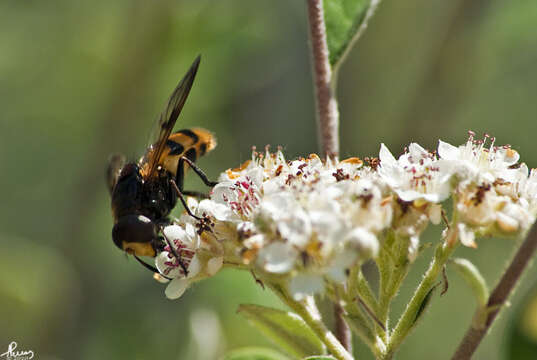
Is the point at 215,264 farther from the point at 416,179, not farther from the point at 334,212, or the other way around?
the point at 416,179

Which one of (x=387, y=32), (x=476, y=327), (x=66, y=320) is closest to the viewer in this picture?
(x=476, y=327)

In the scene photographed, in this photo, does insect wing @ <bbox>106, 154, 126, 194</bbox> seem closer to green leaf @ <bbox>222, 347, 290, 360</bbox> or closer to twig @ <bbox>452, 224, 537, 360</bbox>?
green leaf @ <bbox>222, 347, 290, 360</bbox>

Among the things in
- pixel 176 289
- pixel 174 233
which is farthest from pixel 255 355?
pixel 174 233

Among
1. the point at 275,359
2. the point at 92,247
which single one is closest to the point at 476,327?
the point at 275,359

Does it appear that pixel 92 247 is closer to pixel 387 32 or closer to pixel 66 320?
pixel 66 320

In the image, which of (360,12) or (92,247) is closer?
(360,12)

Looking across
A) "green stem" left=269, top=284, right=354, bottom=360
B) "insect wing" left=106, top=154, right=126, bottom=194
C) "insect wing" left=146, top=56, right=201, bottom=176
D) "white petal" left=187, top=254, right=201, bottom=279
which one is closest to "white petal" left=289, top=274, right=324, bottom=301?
"green stem" left=269, top=284, right=354, bottom=360

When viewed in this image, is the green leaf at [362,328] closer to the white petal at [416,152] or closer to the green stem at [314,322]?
the green stem at [314,322]
